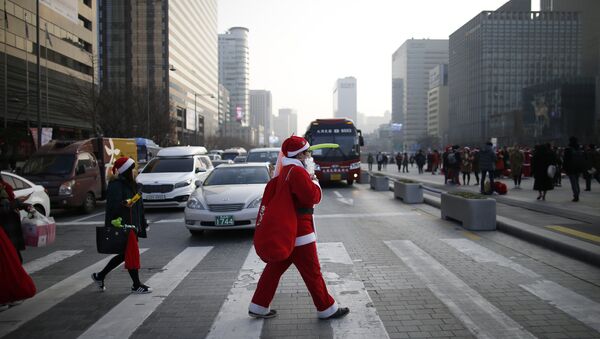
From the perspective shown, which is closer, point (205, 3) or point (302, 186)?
point (302, 186)

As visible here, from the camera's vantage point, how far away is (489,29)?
115750 millimetres

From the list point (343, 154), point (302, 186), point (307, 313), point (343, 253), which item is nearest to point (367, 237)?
point (343, 253)

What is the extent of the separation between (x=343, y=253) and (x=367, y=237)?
5.37ft

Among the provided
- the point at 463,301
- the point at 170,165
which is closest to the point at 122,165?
the point at 463,301

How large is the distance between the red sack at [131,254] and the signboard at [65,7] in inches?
1822

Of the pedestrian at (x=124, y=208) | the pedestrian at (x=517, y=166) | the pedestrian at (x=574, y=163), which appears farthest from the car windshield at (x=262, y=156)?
the pedestrian at (x=124, y=208)

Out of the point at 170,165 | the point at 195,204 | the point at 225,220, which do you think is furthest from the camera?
the point at 170,165

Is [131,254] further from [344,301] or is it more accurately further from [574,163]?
[574,163]

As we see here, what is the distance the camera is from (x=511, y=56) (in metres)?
117

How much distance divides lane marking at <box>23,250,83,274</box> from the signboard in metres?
43.3

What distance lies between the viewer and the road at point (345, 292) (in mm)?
4516

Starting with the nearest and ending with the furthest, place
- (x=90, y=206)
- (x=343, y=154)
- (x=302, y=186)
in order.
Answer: (x=302, y=186), (x=90, y=206), (x=343, y=154)

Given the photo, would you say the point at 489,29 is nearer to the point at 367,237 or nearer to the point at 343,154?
the point at 343,154

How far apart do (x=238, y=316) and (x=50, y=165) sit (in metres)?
11.8
